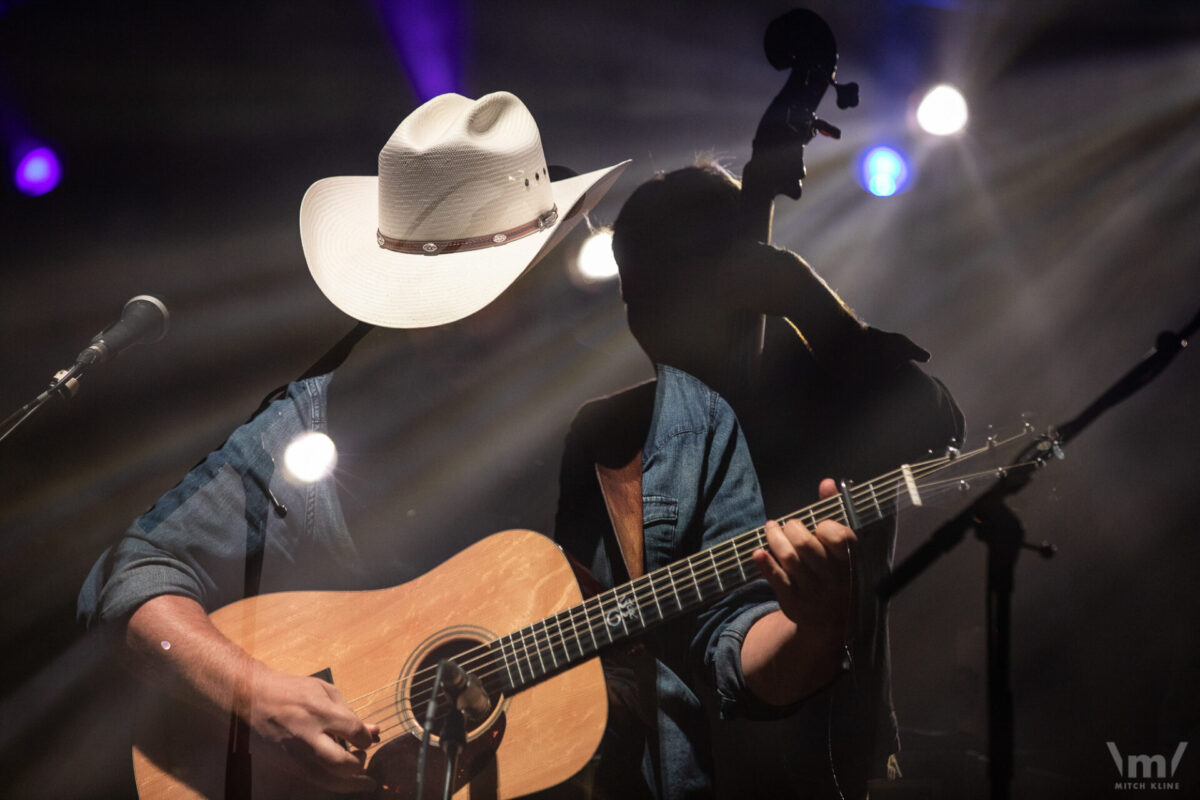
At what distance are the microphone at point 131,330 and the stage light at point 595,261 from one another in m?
0.97

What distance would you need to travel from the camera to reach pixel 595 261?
6.04 feet

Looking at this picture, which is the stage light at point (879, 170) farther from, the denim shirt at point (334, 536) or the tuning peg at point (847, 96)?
the denim shirt at point (334, 536)

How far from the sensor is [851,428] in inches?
60.5

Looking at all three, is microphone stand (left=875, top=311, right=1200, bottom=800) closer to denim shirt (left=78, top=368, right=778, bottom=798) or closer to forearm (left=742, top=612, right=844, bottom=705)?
forearm (left=742, top=612, right=844, bottom=705)

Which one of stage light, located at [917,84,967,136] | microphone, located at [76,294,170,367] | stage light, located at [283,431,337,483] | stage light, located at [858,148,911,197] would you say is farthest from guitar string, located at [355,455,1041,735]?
microphone, located at [76,294,170,367]

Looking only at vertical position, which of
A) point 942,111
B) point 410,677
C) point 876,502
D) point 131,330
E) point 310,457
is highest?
point 942,111

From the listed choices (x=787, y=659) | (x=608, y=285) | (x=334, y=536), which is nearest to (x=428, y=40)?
(x=608, y=285)

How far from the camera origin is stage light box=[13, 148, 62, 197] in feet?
7.28

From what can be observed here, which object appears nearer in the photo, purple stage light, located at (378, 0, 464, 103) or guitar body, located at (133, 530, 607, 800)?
→ guitar body, located at (133, 530, 607, 800)

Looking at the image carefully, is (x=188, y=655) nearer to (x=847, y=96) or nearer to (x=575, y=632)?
(x=575, y=632)

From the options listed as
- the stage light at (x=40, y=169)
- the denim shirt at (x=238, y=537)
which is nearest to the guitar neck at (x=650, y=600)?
the denim shirt at (x=238, y=537)

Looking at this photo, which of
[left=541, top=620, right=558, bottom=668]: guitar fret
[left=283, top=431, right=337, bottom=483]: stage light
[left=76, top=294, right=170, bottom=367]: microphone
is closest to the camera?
[left=541, top=620, right=558, bottom=668]: guitar fret

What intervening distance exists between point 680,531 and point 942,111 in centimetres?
116

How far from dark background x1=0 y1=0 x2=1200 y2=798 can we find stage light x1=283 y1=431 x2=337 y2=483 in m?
0.17
